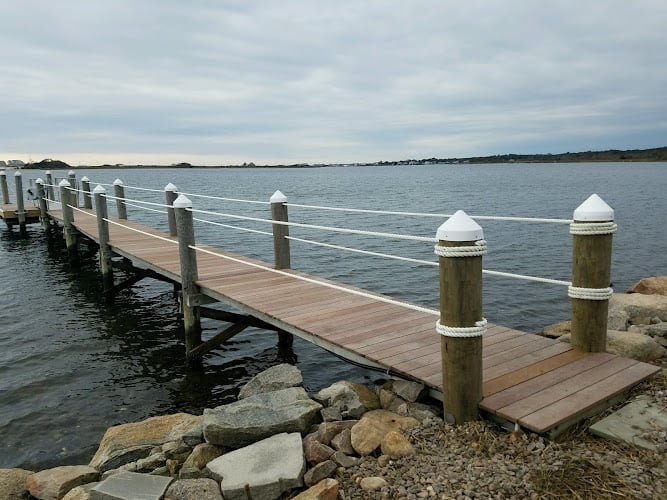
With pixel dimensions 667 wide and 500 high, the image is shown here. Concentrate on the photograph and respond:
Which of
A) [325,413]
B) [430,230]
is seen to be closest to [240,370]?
[325,413]

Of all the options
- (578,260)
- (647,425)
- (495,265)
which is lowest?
(495,265)

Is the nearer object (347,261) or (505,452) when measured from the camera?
(505,452)

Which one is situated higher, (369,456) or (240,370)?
(369,456)

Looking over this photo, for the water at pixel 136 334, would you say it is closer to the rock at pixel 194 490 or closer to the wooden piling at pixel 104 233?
the wooden piling at pixel 104 233

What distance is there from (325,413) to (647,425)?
2.29 m

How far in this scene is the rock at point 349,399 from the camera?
14.3ft

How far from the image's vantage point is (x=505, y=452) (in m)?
3.30

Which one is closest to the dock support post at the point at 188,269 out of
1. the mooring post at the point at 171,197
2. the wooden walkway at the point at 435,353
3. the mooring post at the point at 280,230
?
the wooden walkway at the point at 435,353

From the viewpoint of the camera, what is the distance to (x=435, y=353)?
4633 millimetres

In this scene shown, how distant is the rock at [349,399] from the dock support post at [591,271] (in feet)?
5.97

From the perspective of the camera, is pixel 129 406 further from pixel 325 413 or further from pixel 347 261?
pixel 347 261

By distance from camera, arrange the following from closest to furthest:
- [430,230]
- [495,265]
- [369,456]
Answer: [369,456], [495,265], [430,230]

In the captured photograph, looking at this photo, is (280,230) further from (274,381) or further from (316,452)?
(316,452)

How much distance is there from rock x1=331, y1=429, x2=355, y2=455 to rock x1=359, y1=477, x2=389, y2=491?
18.5 inches
